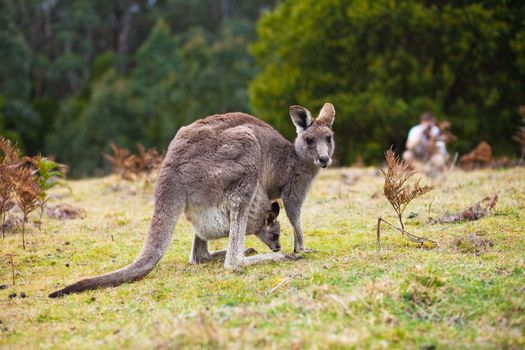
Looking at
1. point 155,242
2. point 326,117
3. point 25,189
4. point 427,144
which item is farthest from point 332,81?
point 155,242

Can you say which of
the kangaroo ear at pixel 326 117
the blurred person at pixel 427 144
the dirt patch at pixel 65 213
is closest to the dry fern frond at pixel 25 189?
the dirt patch at pixel 65 213

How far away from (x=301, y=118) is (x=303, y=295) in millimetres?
2934

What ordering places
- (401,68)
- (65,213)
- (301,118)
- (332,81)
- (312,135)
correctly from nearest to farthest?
(312,135) → (301,118) → (65,213) → (401,68) → (332,81)

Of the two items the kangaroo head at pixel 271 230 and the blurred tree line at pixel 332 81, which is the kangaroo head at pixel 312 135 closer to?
the kangaroo head at pixel 271 230

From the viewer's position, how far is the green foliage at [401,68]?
21312 millimetres

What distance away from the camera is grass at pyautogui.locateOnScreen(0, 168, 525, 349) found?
4.65 metres

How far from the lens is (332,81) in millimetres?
23531

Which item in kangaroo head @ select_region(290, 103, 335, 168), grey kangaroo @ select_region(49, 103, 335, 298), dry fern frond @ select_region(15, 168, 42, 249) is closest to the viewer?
grey kangaroo @ select_region(49, 103, 335, 298)

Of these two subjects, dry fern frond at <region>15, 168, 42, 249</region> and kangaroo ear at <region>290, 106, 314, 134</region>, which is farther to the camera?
dry fern frond at <region>15, 168, 42, 249</region>

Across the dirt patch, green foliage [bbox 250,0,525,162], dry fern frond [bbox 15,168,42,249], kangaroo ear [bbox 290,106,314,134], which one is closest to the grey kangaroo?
kangaroo ear [bbox 290,106,314,134]

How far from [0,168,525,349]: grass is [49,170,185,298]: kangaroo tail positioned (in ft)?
0.35

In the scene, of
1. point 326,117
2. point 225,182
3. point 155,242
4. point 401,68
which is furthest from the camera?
point 401,68

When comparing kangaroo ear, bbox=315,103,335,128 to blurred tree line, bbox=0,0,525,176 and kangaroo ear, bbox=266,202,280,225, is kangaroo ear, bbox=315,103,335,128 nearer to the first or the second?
kangaroo ear, bbox=266,202,280,225

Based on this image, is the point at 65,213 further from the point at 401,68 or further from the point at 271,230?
the point at 401,68
